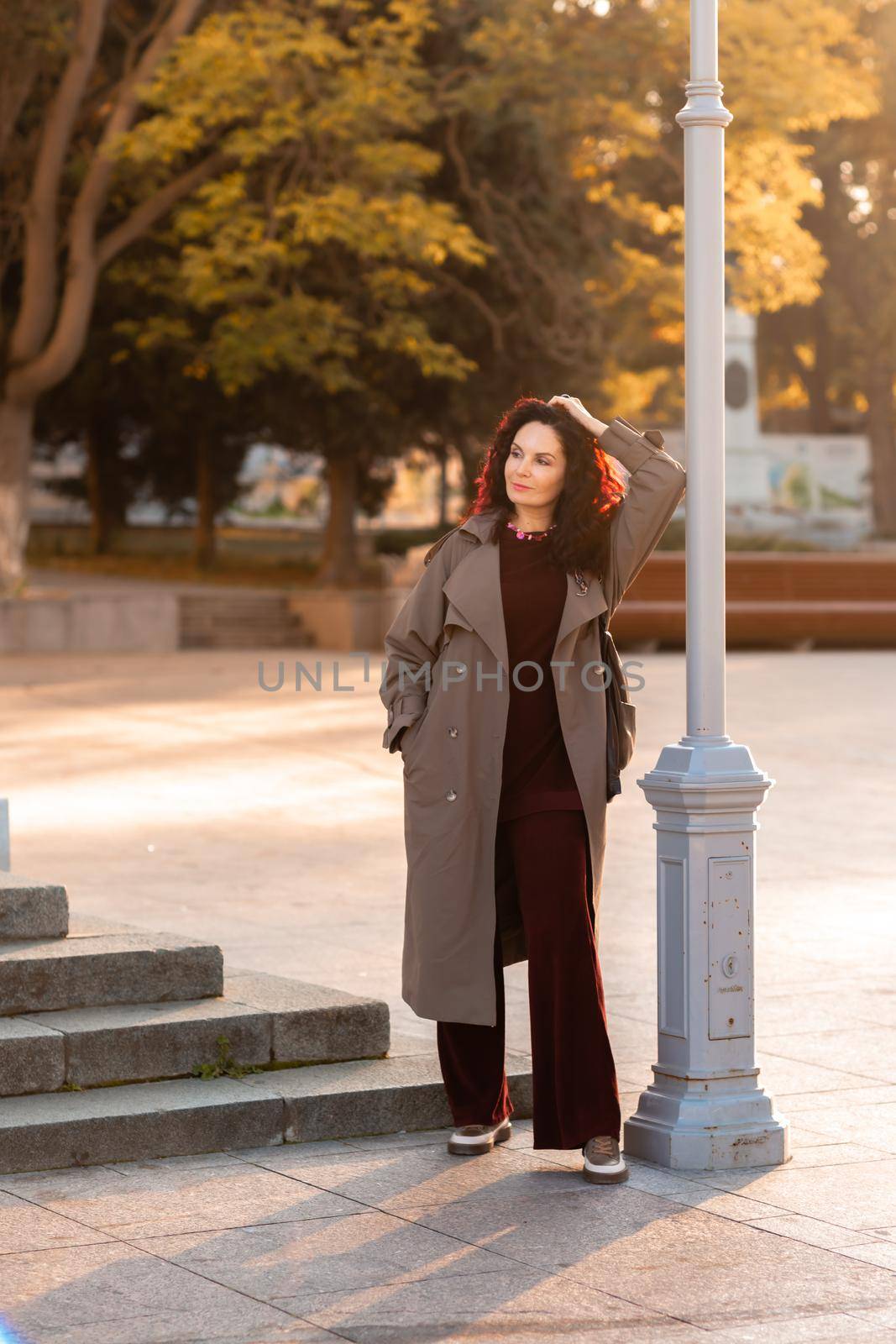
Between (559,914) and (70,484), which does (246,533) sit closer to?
(70,484)

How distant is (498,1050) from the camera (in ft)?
16.7

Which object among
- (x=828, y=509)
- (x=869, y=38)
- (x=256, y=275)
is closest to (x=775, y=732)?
(x=256, y=275)

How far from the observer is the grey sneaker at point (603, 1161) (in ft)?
15.7

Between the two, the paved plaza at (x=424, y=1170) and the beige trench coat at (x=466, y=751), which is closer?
the paved plaza at (x=424, y=1170)

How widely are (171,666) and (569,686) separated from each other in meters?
16.4

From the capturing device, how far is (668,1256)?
425 cm

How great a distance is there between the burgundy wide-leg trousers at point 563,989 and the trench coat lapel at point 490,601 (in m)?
0.44

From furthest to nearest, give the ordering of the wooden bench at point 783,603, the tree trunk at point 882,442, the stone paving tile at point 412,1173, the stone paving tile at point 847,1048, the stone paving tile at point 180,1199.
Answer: the tree trunk at point 882,442, the wooden bench at point 783,603, the stone paving tile at point 847,1048, the stone paving tile at point 412,1173, the stone paving tile at point 180,1199

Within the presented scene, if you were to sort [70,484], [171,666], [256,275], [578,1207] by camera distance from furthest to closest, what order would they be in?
[70,484]
[256,275]
[171,666]
[578,1207]

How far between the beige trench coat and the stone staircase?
55cm

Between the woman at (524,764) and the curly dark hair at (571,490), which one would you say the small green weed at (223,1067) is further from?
the curly dark hair at (571,490)

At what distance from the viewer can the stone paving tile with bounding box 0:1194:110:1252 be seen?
14.0ft

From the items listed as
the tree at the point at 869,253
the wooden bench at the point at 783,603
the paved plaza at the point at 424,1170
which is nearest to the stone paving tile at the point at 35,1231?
the paved plaza at the point at 424,1170

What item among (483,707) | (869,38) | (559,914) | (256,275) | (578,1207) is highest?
(869,38)
